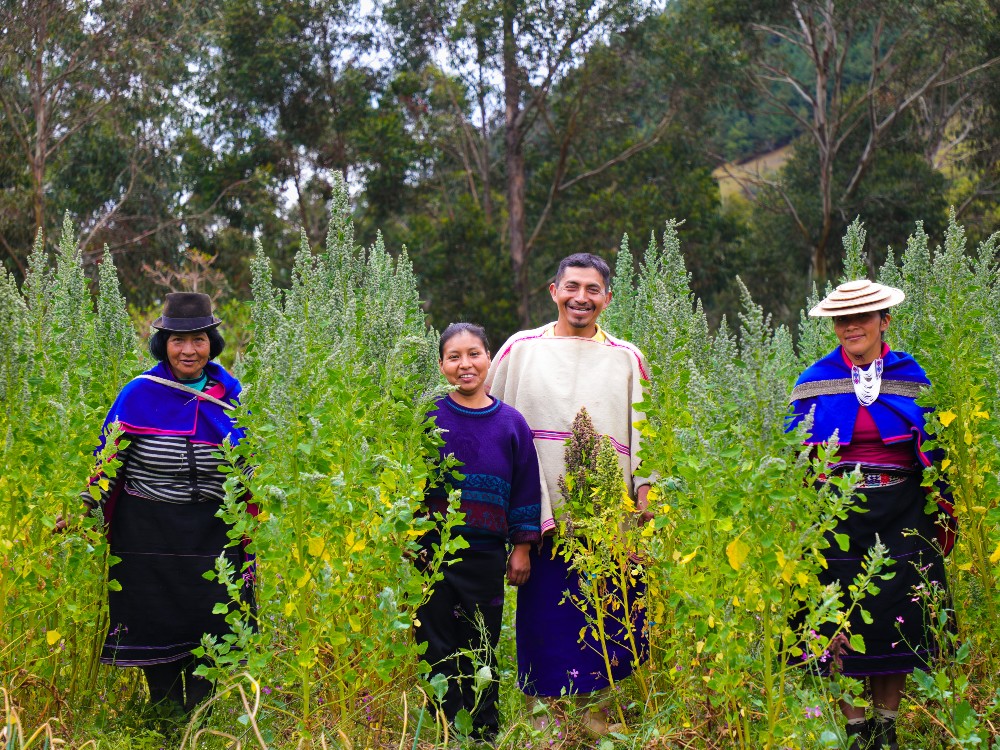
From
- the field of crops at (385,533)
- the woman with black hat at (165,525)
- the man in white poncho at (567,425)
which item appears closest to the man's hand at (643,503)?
the man in white poncho at (567,425)

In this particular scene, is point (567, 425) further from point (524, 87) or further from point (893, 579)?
point (524, 87)

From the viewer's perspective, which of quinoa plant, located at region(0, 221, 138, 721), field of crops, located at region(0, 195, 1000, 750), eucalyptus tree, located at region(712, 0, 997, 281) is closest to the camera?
field of crops, located at region(0, 195, 1000, 750)

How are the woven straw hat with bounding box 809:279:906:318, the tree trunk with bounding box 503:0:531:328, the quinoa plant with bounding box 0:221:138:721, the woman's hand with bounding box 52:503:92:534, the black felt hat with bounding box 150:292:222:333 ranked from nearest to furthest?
1. the quinoa plant with bounding box 0:221:138:721
2. the woman's hand with bounding box 52:503:92:534
3. the woven straw hat with bounding box 809:279:906:318
4. the black felt hat with bounding box 150:292:222:333
5. the tree trunk with bounding box 503:0:531:328

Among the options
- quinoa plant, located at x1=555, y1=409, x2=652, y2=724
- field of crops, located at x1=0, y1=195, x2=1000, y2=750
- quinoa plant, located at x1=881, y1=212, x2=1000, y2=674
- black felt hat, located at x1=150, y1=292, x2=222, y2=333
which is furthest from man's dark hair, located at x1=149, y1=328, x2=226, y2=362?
quinoa plant, located at x1=881, y1=212, x2=1000, y2=674

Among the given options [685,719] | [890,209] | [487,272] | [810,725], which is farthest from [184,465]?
[890,209]

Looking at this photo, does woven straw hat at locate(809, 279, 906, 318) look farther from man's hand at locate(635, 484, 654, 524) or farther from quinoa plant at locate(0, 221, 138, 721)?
quinoa plant at locate(0, 221, 138, 721)

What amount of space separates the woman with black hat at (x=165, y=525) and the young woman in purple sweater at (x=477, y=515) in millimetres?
781

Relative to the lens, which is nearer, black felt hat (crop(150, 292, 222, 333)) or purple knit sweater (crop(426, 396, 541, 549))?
purple knit sweater (crop(426, 396, 541, 549))

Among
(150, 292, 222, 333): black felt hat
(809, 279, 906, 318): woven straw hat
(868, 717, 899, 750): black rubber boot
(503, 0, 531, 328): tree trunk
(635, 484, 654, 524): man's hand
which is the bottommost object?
(868, 717, 899, 750): black rubber boot

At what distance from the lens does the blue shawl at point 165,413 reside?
13.1 feet

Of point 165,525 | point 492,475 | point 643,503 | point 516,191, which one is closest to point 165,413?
point 165,525

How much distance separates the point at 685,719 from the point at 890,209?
20.4m

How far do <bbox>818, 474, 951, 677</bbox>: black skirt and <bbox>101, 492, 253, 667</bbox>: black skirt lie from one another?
232cm

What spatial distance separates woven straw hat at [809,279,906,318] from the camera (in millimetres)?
3822
